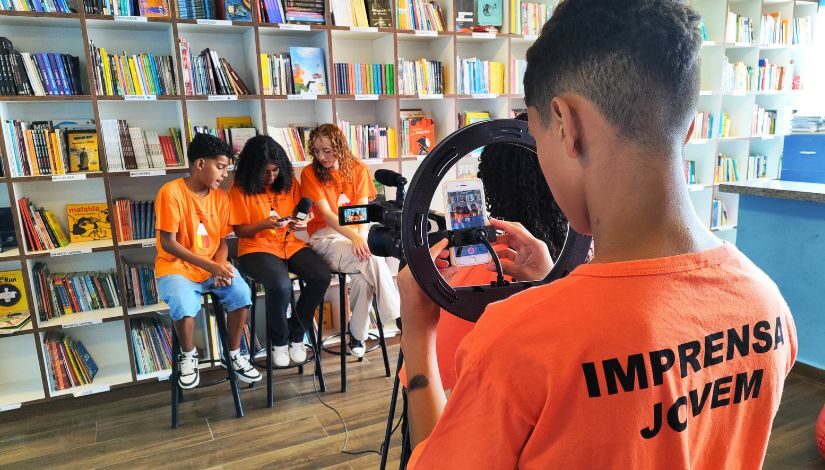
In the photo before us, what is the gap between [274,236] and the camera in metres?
3.03

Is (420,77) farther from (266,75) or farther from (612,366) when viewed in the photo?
→ (612,366)

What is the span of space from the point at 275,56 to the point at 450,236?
2791mm

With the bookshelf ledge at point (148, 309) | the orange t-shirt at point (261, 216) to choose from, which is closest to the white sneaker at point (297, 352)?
the orange t-shirt at point (261, 216)

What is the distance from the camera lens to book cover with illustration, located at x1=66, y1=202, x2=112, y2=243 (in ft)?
9.78

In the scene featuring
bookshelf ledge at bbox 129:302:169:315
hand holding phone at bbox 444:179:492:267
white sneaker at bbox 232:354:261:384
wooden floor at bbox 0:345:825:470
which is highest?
hand holding phone at bbox 444:179:492:267

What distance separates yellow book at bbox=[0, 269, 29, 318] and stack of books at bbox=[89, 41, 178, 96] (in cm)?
105

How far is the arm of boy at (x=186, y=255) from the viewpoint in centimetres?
265

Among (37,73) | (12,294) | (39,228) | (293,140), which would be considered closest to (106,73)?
(37,73)

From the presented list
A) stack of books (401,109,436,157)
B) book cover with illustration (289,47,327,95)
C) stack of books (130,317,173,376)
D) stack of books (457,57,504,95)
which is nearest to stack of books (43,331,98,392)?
stack of books (130,317,173,376)

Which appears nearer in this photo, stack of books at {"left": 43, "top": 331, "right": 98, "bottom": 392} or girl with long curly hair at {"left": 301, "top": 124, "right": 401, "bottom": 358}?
stack of books at {"left": 43, "top": 331, "right": 98, "bottom": 392}

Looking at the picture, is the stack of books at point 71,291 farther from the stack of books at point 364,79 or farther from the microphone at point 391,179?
the microphone at point 391,179

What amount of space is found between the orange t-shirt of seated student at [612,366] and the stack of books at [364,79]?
2.97 metres

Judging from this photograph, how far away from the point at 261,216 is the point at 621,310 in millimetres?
2717

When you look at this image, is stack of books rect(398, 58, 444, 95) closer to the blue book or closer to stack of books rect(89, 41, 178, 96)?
stack of books rect(89, 41, 178, 96)
